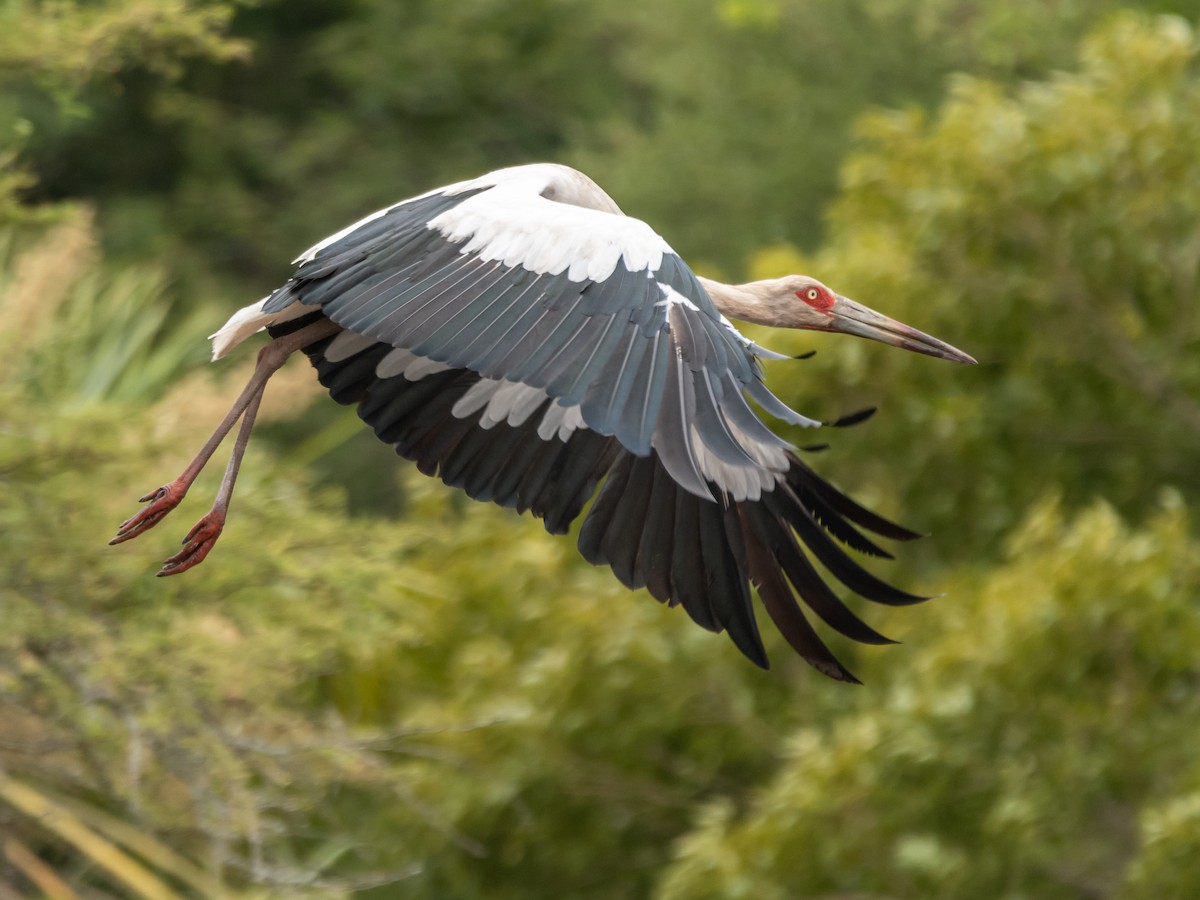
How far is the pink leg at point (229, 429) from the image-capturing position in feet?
19.7

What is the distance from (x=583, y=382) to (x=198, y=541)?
5.14 ft

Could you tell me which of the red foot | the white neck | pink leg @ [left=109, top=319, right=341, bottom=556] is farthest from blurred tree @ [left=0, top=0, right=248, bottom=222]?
the white neck

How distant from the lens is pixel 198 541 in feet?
19.9

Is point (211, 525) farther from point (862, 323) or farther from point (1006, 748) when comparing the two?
point (1006, 748)

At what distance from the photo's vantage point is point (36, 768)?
8.23 meters

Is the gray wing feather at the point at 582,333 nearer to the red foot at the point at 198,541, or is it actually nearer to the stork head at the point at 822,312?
the red foot at the point at 198,541

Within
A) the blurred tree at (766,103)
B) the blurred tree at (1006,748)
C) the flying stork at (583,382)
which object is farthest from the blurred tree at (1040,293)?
the blurred tree at (766,103)

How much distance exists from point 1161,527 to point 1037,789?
1.17 metres

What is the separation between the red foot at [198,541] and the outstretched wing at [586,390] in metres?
0.51

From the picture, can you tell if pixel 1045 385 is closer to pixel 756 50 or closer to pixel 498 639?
pixel 498 639

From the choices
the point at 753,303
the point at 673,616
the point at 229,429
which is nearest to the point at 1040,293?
the point at 673,616

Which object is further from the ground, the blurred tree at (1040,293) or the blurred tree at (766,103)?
the blurred tree at (766,103)

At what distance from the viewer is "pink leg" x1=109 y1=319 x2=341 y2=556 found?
5992 mm

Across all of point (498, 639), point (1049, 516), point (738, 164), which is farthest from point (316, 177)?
point (1049, 516)
